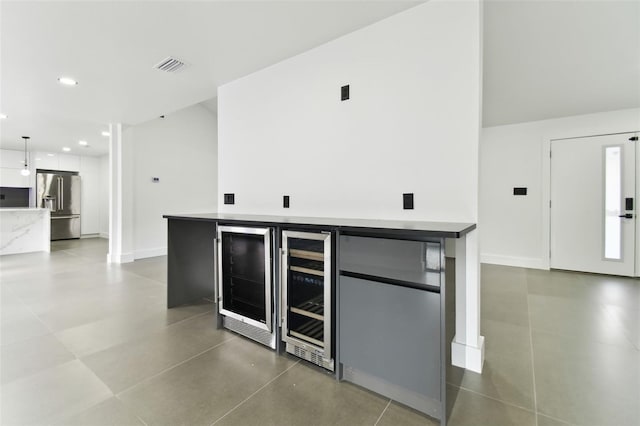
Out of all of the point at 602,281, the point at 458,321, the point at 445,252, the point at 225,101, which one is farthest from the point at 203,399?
the point at 602,281

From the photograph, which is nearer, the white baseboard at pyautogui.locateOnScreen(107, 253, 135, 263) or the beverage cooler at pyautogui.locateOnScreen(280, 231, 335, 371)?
the beverage cooler at pyautogui.locateOnScreen(280, 231, 335, 371)

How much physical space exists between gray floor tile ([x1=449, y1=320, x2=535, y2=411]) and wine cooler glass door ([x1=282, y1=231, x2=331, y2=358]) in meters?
0.84

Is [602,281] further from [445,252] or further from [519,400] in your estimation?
[445,252]

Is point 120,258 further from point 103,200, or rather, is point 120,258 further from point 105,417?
point 103,200

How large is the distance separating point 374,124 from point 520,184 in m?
4.03

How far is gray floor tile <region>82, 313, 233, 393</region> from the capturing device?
6.09 feet

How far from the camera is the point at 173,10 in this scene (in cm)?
222

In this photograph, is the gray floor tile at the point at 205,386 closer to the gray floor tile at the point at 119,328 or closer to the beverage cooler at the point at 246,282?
the beverage cooler at the point at 246,282

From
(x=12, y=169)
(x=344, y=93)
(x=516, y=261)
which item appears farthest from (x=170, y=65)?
(x=12, y=169)

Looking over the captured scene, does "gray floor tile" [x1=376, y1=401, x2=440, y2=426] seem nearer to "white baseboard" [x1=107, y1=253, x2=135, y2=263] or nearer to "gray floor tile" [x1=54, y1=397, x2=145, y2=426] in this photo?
"gray floor tile" [x1=54, y1=397, x2=145, y2=426]

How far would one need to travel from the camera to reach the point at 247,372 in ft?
6.24

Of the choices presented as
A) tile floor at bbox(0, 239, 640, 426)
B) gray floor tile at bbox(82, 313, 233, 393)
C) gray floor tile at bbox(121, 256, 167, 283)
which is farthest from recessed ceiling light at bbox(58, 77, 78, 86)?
gray floor tile at bbox(82, 313, 233, 393)

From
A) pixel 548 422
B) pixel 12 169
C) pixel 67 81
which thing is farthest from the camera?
pixel 12 169

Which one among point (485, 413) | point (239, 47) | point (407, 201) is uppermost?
point (239, 47)
